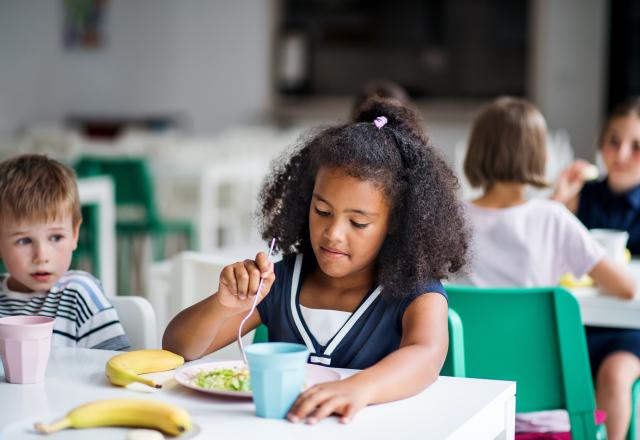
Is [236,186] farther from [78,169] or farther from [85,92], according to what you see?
[85,92]

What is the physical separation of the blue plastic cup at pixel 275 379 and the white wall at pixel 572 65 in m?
7.98

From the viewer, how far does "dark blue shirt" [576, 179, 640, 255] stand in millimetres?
2887

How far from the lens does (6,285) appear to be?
185 centimetres

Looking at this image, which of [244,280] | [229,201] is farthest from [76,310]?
[229,201]

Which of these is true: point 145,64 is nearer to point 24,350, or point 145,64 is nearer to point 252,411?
point 24,350

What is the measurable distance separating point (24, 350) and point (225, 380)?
28cm

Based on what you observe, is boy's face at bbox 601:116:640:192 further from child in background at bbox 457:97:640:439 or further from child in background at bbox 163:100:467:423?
child in background at bbox 163:100:467:423

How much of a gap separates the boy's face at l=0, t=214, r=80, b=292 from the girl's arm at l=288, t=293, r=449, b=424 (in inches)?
26.3

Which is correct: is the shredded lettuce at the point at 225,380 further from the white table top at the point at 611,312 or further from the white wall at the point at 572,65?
the white wall at the point at 572,65

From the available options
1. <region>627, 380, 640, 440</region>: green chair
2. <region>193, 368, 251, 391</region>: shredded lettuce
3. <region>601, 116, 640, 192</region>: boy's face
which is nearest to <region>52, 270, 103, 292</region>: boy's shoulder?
<region>193, 368, 251, 391</region>: shredded lettuce

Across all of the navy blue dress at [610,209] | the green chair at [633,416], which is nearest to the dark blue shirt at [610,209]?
the navy blue dress at [610,209]

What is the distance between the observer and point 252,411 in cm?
119

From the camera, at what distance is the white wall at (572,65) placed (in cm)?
870

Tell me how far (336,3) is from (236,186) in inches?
201
